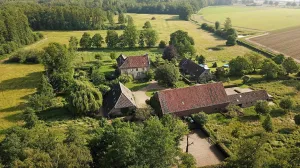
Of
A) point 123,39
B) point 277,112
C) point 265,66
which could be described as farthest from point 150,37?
point 277,112

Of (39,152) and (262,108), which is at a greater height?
(39,152)

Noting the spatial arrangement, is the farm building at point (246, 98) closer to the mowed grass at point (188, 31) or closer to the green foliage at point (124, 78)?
the green foliage at point (124, 78)

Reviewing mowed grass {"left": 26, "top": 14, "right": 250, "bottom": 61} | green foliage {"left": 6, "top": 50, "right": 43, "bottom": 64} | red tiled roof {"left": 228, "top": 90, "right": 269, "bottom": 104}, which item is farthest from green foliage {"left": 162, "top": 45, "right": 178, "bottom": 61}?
green foliage {"left": 6, "top": 50, "right": 43, "bottom": 64}

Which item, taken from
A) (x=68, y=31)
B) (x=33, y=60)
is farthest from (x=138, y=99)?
(x=68, y=31)

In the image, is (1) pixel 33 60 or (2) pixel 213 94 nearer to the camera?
(2) pixel 213 94

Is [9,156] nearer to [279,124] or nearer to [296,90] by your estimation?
[279,124]

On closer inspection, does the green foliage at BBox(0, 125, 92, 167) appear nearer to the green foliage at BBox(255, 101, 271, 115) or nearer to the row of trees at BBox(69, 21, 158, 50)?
the green foliage at BBox(255, 101, 271, 115)

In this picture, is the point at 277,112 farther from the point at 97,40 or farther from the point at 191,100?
the point at 97,40
